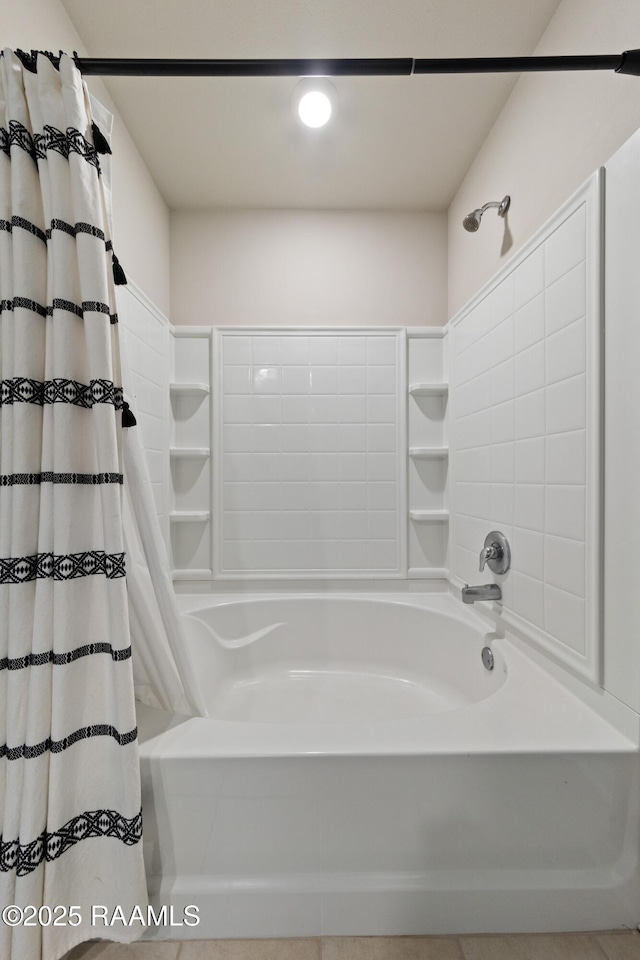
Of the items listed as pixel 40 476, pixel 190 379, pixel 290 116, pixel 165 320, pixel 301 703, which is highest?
pixel 290 116

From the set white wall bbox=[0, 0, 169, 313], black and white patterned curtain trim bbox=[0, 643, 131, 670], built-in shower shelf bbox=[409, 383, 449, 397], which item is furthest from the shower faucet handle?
white wall bbox=[0, 0, 169, 313]

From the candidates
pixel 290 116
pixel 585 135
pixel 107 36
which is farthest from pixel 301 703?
pixel 107 36

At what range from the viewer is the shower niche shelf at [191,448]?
215 centimetres

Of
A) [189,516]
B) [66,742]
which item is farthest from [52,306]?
[189,516]

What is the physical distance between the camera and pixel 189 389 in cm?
212

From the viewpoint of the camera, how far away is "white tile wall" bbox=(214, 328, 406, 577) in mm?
2145

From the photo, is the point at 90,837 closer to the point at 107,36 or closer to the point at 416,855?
the point at 416,855

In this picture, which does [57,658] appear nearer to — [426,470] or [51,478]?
[51,478]

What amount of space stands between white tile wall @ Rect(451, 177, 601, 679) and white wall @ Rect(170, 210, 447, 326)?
0.58 metres

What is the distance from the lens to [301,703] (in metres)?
1.81

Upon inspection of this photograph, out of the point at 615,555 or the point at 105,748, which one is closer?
the point at 105,748

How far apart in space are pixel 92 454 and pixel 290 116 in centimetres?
147

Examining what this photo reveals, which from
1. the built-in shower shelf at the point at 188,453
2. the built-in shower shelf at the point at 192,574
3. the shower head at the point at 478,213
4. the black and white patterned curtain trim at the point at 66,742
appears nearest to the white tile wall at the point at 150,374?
the built-in shower shelf at the point at 188,453

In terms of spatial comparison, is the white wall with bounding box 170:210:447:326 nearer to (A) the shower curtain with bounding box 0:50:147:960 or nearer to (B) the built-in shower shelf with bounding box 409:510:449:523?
(B) the built-in shower shelf with bounding box 409:510:449:523
